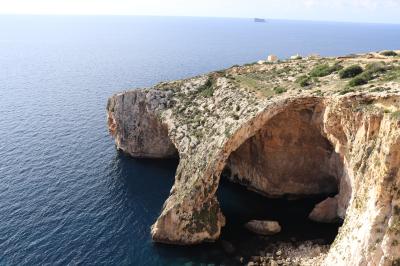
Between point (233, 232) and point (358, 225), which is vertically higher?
point (358, 225)

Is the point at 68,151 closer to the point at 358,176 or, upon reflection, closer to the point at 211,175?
the point at 211,175

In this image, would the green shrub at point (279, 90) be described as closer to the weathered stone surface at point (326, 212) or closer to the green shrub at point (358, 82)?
the green shrub at point (358, 82)

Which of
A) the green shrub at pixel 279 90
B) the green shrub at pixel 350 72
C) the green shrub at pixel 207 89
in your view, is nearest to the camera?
the green shrub at pixel 350 72

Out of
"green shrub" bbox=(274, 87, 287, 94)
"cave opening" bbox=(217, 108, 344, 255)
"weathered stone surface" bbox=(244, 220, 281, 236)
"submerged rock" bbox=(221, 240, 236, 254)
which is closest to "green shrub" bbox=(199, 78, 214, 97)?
"cave opening" bbox=(217, 108, 344, 255)

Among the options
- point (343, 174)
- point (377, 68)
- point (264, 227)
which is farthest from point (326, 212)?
point (377, 68)

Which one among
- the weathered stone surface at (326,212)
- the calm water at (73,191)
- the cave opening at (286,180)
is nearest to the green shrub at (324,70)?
the cave opening at (286,180)

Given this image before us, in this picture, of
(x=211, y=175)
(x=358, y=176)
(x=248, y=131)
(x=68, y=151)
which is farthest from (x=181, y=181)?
(x=68, y=151)
